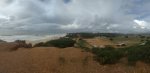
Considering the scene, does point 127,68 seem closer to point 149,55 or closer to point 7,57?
point 149,55

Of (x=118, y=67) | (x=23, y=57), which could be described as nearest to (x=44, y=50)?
(x=23, y=57)

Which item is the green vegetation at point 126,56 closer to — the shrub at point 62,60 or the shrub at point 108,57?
the shrub at point 108,57

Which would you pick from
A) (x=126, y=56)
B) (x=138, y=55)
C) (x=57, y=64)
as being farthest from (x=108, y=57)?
(x=57, y=64)

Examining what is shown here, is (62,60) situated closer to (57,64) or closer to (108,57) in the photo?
(57,64)

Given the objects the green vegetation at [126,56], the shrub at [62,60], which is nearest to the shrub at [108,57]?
the green vegetation at [126,56]

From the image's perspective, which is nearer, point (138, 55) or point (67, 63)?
point (67, 63)

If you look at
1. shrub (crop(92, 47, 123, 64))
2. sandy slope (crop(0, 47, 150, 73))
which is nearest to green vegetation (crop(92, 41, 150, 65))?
shrub (crop(92, 47, 123, 64))

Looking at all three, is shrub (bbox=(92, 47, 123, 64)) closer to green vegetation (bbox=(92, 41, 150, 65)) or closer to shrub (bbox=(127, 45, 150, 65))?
green vegetation (bbox=(92, 41, 150, 65))

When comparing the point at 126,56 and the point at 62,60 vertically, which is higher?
the point at 126,56
